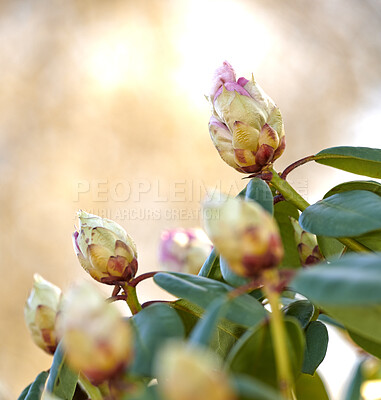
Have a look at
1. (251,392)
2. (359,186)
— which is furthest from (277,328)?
(359,186)

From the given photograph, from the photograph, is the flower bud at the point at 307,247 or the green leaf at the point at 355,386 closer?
the green leaf at the point at 355,386

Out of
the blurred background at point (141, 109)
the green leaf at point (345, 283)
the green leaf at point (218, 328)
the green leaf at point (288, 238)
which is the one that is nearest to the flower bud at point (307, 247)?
the green leaf at point (288, 238)

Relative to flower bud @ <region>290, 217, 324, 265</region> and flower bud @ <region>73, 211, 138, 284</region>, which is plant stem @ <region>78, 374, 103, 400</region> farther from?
flower bud @ <region>290, 217, 324, 265</region>

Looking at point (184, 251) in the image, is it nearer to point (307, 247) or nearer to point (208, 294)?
point (307, 247)

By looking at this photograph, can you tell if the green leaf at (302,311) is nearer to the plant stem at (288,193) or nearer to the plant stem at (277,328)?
the plant stem at (288,193)

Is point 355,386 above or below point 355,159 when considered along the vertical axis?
below

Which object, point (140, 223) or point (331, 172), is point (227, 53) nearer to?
point (331, 172)

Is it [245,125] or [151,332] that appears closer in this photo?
[151,332]
